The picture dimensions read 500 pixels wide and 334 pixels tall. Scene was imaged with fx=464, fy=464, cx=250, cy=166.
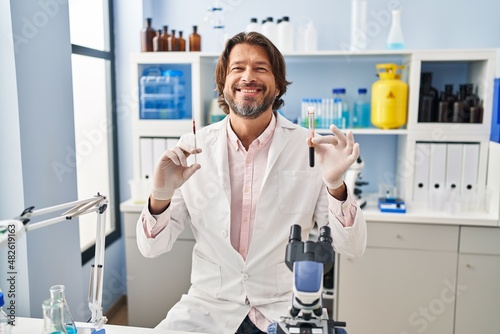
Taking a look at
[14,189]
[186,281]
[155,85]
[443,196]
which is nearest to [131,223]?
[186,281]

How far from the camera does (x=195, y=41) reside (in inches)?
108

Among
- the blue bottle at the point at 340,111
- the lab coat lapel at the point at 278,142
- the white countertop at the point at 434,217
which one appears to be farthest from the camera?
the blue bottle at the point at 340,111

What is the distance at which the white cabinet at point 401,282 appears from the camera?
2422 millimetres

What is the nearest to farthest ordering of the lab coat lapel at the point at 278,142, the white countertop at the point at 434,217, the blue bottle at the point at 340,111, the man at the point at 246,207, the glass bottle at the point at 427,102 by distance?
1. the man at the point at 246,207
2. the lab coat lapel at the point at 278,142
3. the white countertop at the point at 434,217
4. the glass bottle at the point at 427,102
5. the blue bottle at the point at 340,111

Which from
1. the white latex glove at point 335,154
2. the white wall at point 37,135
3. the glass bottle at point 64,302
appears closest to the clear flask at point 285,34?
the white wall at point 37,135

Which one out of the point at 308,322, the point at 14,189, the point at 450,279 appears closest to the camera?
the point at 308,322

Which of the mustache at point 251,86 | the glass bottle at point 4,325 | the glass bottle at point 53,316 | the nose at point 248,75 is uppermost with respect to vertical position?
the nose at point 248,75

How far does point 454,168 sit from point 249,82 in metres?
1.39

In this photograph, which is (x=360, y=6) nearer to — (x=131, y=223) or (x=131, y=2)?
(x=131, y=2)

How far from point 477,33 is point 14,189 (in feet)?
8.49

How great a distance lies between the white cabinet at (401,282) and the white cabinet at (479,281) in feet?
0.16

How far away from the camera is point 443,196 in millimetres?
2512

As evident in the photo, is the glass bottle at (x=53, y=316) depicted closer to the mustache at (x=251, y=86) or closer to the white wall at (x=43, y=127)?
the white wall at (x=43, y=127)

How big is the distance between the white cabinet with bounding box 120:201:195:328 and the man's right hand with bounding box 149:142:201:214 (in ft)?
3.46
